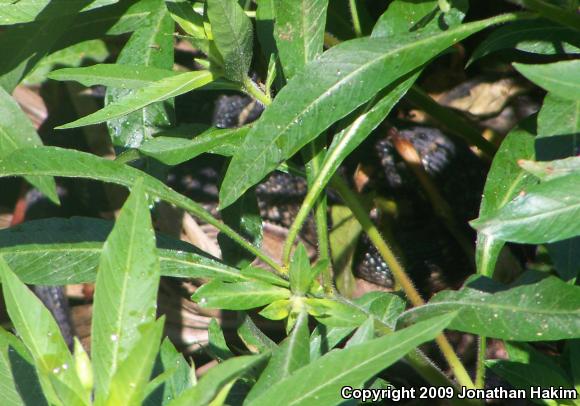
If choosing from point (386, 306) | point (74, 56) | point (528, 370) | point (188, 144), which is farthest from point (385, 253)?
point (74, 56)

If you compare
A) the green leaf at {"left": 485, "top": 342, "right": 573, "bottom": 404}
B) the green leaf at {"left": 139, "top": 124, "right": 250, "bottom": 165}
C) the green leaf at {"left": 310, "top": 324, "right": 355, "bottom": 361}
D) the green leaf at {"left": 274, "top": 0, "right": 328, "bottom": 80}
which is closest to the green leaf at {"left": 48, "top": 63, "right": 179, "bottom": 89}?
the green leaf at {"left": 139, "top": 124, "right": 250, "bottom": 165}

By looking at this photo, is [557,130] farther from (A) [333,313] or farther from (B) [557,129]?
(A) [333,313]

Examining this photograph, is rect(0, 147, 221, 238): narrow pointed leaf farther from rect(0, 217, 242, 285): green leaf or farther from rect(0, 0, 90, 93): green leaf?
rect(0, 0, 90, 93): green leaf

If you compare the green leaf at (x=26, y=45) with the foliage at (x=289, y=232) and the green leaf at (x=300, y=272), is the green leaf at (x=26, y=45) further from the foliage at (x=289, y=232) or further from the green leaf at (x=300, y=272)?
the green leaf at (x=300, y=272)

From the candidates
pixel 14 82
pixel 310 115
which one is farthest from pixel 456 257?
pixel 14 82

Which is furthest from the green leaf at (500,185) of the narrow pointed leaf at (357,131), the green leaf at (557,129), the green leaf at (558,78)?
the green leaf at (558,78)

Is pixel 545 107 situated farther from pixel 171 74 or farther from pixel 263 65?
pixel 263 65
